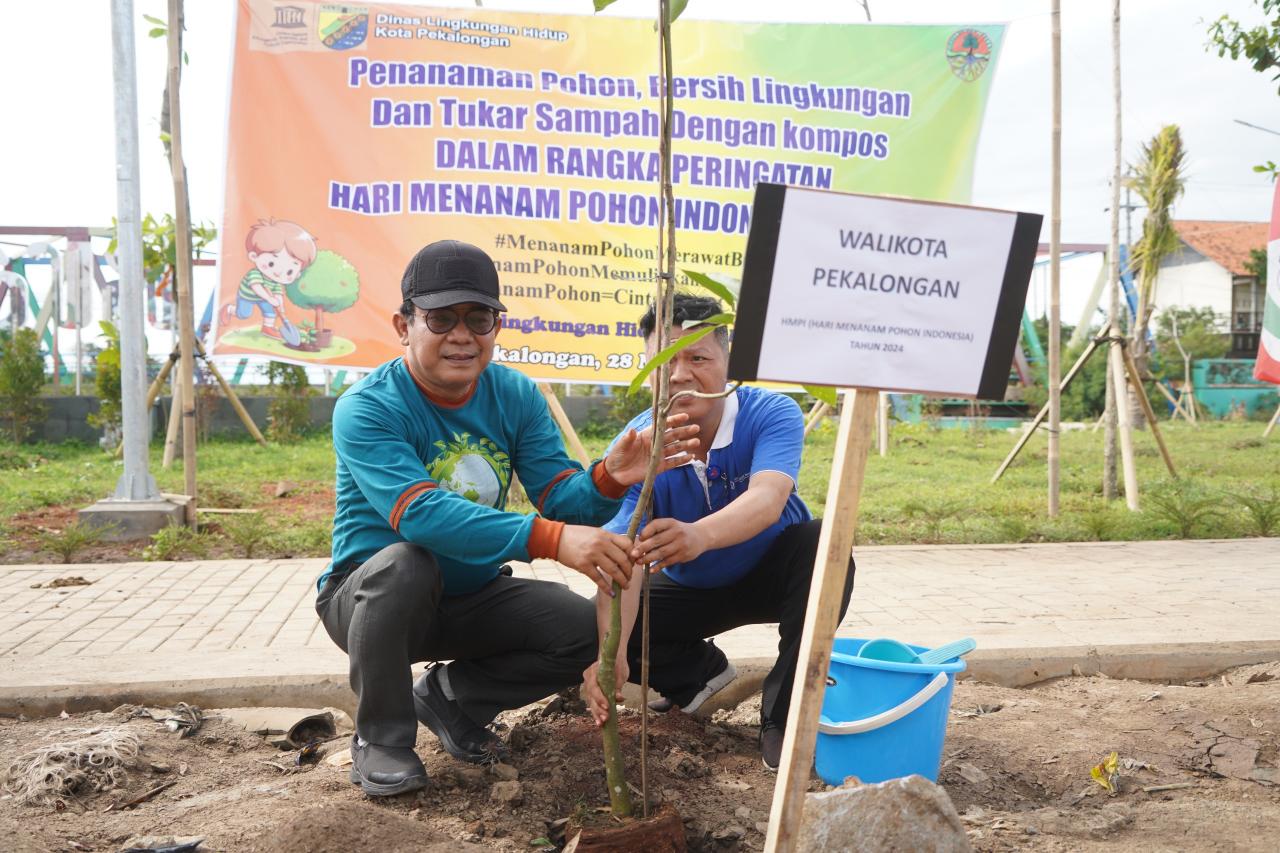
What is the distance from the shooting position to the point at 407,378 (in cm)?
267

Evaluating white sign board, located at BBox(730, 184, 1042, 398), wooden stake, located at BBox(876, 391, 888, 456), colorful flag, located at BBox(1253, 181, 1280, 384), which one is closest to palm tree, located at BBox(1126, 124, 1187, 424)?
wooden stake, located at BBox(876, 391, 888, 456)

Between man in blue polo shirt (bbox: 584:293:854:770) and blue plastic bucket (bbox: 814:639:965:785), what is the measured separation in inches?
7.3

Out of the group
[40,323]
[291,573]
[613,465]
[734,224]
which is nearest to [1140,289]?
[734,224]

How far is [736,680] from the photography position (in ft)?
11.0

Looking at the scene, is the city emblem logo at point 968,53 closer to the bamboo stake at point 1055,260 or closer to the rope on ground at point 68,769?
the bamboo stake at point 1055,260

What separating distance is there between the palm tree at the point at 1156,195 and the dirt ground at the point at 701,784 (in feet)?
40.9

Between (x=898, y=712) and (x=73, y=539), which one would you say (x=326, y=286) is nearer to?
(x=73, y=539)

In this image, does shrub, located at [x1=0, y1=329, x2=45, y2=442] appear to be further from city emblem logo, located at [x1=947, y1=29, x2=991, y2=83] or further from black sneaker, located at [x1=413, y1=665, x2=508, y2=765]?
black sneaker, located at [x1=413, y1=665, x2=508, y2=765]

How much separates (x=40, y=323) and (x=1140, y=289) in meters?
14.7

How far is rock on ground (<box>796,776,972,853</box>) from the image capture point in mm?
1938

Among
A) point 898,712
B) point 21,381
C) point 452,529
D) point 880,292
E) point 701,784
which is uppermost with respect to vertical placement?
point 880,292

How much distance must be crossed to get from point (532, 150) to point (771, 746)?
442 centimetres

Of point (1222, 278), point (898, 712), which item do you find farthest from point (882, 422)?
point (1222, 278)

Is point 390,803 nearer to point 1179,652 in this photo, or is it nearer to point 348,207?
point 1179,652
